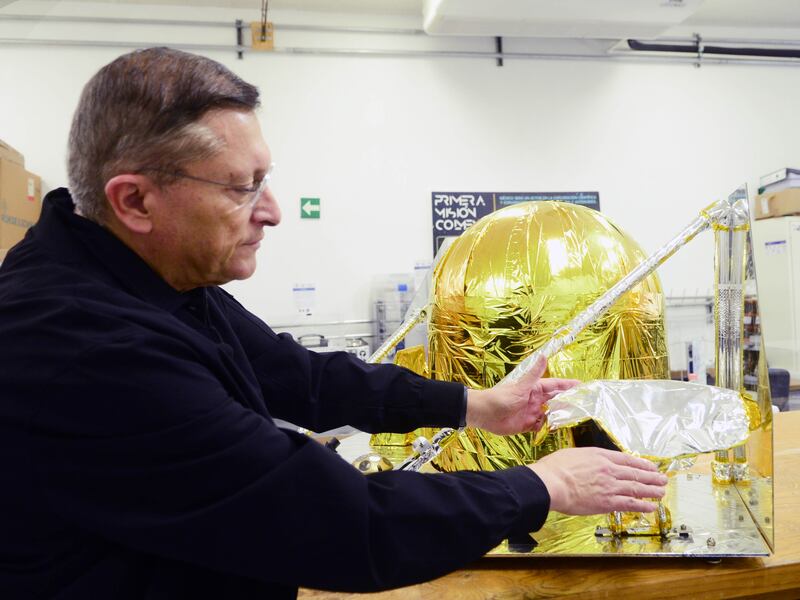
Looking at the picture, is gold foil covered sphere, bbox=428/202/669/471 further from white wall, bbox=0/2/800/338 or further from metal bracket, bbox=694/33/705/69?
metal bracket, bbox=694/33/705/69

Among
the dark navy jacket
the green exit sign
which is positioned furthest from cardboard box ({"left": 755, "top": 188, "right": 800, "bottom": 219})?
the dark navy jacket

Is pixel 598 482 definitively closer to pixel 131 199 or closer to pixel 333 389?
pixel 333 389

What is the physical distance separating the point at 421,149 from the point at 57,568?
3.44 meters

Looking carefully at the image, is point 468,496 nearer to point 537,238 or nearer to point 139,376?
point 139,376

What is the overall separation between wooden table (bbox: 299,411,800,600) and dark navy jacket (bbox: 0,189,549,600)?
0.58 ft

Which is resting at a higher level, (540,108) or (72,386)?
(540,108)

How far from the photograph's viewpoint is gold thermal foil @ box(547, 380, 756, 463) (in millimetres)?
809

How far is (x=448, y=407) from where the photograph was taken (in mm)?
1054

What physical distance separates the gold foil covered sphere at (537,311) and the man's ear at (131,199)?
24.9 inches

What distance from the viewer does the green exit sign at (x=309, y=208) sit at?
12.0ft

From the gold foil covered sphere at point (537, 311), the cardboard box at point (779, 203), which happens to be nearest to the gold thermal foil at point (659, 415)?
the gold foil covered sphere at point (537, 311)

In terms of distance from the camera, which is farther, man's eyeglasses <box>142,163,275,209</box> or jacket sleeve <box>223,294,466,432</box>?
jacket sleeve <box>223,294,466,432</box>

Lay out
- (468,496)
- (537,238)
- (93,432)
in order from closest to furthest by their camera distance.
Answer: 1. (93,432)
2. (468,496)
3. (537,238)

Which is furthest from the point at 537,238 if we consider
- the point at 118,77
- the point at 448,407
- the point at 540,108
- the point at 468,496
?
the point at 540,108
